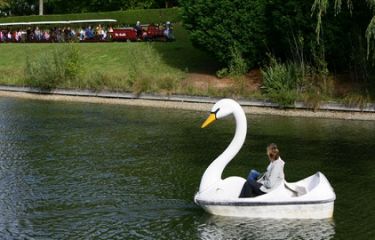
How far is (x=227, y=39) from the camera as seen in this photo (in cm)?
3831

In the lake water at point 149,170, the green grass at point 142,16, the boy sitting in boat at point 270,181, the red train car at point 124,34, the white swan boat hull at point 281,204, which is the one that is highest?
the green grass at point 142,16

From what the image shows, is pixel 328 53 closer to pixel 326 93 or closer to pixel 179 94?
pixel 326 93

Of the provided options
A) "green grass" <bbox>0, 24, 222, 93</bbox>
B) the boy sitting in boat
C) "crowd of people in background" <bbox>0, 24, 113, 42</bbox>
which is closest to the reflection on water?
the boy sitting in boat

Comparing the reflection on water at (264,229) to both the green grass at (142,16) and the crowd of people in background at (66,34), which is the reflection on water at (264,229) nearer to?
the crowd of people in background at (66,34)

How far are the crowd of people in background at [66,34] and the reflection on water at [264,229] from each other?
40.1 m

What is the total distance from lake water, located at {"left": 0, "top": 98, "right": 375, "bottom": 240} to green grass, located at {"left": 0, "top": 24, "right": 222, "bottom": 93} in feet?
15.5

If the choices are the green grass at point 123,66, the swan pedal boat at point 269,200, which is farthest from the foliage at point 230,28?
the swan pedal boat at point 269,200

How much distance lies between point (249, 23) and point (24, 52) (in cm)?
2508

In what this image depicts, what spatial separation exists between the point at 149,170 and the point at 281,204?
6404 mm

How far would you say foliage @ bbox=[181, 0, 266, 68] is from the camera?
37812mm

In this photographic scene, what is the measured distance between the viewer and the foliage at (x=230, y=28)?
124 ft

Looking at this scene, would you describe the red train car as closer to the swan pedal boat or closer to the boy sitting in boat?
the swan pedal boat

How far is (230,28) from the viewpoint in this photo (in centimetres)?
3841

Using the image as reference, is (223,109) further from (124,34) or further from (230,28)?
(124,34)
